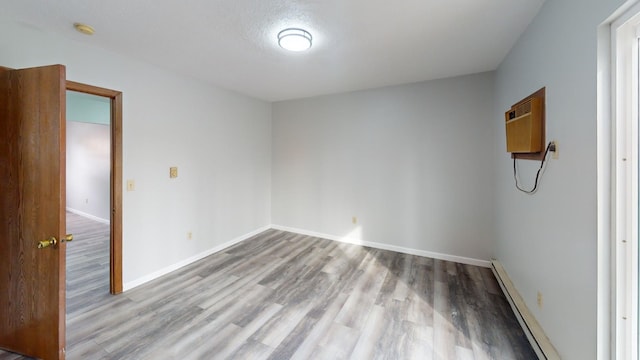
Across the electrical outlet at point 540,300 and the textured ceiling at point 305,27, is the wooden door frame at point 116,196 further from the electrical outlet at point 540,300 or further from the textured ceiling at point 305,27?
the electrical outlet at point 540,300

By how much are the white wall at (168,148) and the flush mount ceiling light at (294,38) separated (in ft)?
5.72

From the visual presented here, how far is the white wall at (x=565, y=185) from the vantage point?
50.7 inches

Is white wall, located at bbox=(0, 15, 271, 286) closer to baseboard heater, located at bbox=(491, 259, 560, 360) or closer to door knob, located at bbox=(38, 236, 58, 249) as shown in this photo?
door knob, located at bbox=(38, 236, 58, 249)

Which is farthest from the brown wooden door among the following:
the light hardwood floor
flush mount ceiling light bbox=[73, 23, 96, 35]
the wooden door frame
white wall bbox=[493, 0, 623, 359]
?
white wall bbox=[493, 0, 623, 359]

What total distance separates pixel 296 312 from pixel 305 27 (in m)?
2.48

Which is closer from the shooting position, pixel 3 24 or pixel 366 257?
pixel 3 24

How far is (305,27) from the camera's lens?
203 cm

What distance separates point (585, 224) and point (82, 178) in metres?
8.36

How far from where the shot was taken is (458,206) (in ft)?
11.2

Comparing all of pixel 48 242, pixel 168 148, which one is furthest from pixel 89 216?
pixel 48 242

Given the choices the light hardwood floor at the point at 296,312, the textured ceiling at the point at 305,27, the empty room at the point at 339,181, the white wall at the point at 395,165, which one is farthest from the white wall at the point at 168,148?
the white wall at the point at 395,165

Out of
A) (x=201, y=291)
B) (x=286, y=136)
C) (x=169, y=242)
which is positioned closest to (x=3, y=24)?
(x=169, y=242)

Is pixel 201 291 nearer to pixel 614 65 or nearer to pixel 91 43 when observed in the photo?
pixel 91 43

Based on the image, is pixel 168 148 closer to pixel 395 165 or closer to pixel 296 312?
pixel 296 312
